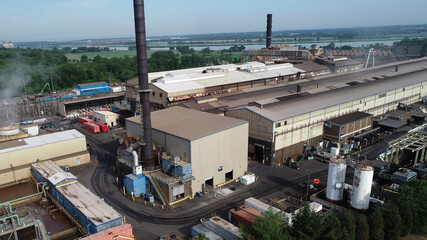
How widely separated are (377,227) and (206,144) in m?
15.9

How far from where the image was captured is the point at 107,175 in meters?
35.8

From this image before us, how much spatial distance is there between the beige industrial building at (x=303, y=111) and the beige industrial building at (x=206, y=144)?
5098 mm

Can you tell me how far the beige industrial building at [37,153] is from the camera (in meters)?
33.8

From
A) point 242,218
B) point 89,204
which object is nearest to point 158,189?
point 89,204

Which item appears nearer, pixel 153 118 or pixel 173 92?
pixel 153 118

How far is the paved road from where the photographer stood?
25.7m

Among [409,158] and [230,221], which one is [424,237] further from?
[409,158]

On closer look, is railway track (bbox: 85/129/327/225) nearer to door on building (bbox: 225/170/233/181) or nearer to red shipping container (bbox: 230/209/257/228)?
red shipping container (bbox: 230/209/257/228)

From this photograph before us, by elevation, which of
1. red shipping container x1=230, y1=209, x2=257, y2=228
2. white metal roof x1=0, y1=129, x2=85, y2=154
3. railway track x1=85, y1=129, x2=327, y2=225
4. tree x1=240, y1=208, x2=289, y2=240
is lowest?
railway track x1=85, y1=129, x2=327, y2=225

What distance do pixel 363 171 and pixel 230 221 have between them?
38.3ft

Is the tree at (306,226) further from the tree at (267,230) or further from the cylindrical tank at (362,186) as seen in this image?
the cylindrical tank at (362,186)

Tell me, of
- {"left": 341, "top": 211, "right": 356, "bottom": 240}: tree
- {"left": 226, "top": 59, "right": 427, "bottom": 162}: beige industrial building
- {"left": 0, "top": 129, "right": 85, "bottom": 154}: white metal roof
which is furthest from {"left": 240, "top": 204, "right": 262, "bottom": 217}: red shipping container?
{"left": 0, "top": 129, "right": 85, "bottom": 154}: white metal roof

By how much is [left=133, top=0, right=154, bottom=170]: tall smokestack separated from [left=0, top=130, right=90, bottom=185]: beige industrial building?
11.6 metres

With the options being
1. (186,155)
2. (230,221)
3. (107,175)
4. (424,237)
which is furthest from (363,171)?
(107,175)
